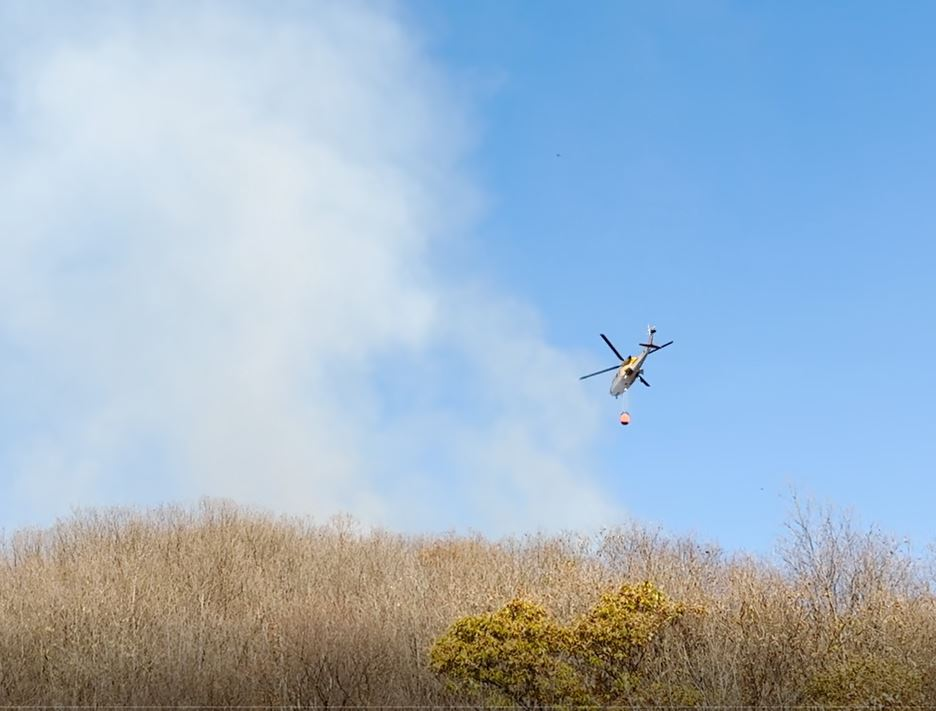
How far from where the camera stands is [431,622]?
12133 mm

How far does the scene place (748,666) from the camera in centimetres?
927

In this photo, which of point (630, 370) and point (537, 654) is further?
point (630, 370)

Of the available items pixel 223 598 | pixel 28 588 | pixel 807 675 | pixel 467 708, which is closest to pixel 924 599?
pixel 807 675

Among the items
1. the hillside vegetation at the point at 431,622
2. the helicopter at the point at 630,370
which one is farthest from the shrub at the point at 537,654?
the helicopter at the point at 630,370

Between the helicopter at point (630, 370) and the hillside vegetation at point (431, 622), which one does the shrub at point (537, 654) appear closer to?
the hillside vegetation at point (431, 622)

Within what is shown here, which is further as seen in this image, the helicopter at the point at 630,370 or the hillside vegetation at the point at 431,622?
the helicopter at the point at 630,370

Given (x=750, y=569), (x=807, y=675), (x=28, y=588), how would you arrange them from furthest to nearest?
(x=750, y=569) → (x=28, y=588) → (x=807, y=675)

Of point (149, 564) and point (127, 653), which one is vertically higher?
point (149, 564)

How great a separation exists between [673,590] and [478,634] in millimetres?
6979

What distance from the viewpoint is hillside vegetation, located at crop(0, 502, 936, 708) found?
27.2ft

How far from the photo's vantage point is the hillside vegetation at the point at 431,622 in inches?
326

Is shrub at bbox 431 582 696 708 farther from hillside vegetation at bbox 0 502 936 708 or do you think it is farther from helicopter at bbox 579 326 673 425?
helicopter at bbox 579 326 673 425

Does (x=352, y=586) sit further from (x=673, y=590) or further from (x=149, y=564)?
(x=673, y=590)

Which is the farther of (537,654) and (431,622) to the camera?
(431,622)
